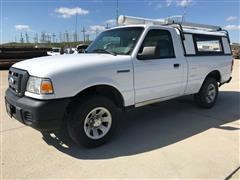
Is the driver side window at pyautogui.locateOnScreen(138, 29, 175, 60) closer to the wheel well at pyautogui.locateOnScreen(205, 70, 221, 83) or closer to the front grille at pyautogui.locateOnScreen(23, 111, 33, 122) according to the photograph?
the wheel well at pyautogui.locateOnScreen(205, 70, 221, 83)

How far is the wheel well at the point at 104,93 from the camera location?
380cm

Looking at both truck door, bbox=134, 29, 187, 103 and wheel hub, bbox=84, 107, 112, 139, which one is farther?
truck door, bbox=134, 29, 187, 103

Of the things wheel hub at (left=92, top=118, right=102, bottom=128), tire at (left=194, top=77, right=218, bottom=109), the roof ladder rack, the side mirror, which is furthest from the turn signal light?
tire at (left=194, top=77, right=218, bottom=109)

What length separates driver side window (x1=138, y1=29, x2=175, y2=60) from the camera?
4.30 metres

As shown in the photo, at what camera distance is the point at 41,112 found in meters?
3.34

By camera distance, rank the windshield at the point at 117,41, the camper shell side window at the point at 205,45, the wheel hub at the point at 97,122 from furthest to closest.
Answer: the camper shell side window at the point at 205,45
the windshield at the point at 117,41
the wheel hub at the point at 97,122

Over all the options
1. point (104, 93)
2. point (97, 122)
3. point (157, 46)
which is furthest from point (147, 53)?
point (97, 122)

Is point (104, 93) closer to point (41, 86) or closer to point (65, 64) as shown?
point (65, 64)

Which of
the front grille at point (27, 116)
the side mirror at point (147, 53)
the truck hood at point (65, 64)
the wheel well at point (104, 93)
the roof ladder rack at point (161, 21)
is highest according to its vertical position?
the roof ladder rack at point (161, 21)

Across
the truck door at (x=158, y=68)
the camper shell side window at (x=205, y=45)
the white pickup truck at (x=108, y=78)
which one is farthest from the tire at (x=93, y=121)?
the camper shell side window at (x=205, y=45)

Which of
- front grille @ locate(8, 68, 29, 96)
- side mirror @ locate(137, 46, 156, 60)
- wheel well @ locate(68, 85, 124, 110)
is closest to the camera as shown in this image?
front grille @ locate(8, 68, 29, 96)

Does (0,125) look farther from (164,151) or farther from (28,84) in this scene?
(164,151)

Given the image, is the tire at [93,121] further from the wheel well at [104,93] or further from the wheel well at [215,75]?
the wheel well at [215,75]

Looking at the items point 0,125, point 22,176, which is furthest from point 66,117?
point 0,125
